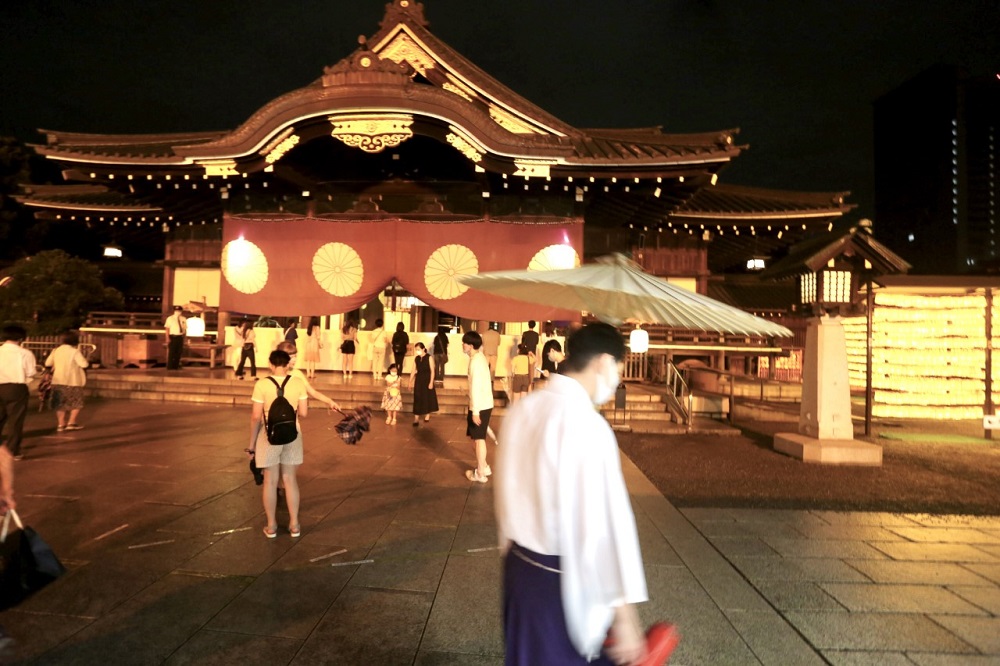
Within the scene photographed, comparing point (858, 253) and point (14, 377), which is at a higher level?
point (858, 253)

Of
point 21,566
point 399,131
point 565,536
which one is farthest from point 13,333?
point 565,536

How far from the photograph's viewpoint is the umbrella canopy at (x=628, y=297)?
114 inches

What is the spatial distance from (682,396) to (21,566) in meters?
10.3

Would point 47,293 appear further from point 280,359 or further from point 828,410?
point 828,410

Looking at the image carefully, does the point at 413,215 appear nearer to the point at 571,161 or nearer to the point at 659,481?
the point at 571,161

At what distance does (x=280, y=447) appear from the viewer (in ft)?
15.3

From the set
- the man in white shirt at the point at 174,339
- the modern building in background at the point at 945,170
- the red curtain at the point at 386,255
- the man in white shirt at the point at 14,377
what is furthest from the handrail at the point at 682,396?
the modern building in background at the point at 945,170

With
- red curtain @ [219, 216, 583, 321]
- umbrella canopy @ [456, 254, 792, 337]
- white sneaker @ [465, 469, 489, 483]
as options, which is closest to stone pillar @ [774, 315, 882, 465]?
red curtain @ [219, 216, 583, 321]

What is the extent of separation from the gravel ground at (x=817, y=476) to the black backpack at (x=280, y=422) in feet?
13.3

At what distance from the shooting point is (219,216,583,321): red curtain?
12391mm

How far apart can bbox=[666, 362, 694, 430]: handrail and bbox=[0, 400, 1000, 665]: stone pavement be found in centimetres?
396

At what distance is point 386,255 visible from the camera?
1258cm

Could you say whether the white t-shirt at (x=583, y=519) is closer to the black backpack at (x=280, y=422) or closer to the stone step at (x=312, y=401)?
the black backpack at (x=280, y=422)

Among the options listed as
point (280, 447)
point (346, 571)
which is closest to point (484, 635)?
point (346, 571)
